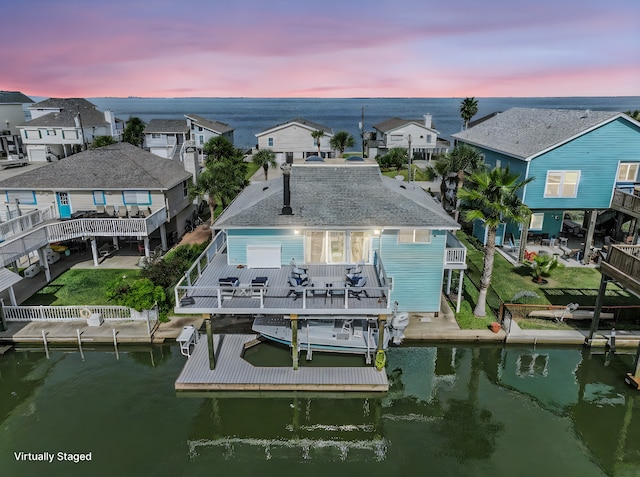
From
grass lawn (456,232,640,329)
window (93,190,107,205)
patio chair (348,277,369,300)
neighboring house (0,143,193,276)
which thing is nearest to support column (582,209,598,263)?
grass lawn (456,232,640,329)

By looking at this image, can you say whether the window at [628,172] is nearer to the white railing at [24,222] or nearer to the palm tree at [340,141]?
the palm tree at [340,141]

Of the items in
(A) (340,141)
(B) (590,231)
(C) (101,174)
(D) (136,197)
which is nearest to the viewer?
(B) (590,231)

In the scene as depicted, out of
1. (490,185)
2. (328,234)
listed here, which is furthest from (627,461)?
(328,234)

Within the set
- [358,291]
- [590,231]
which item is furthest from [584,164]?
[358,291]

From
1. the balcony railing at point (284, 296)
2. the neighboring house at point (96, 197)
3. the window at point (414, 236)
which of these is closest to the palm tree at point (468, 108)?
the neighboring house at point (96, 197)

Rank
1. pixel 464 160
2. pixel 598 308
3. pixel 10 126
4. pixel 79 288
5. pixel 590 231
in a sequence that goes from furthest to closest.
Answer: pixel 10 126 → pixel 464 160 → pixel 590 231 → pixel 79 288 → pixel 598 308

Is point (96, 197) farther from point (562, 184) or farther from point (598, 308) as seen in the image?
point (562, 184)
